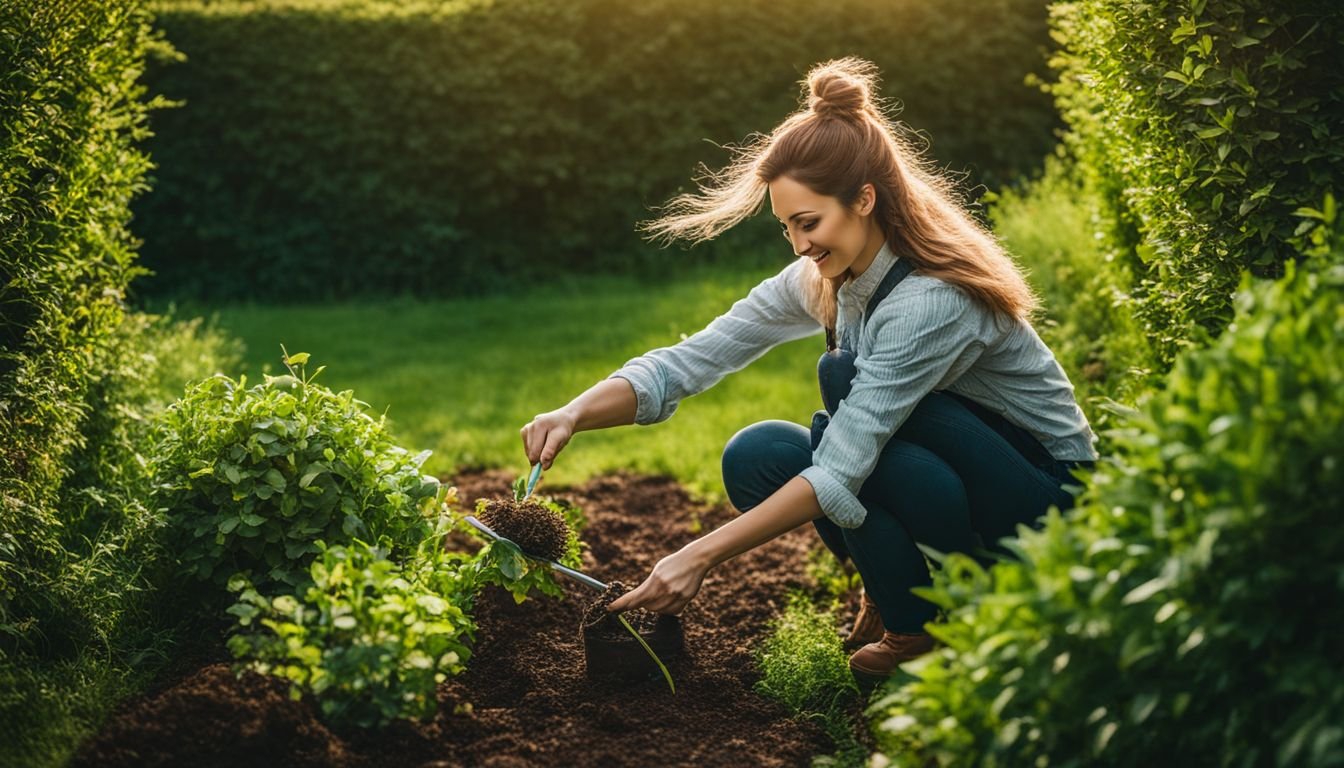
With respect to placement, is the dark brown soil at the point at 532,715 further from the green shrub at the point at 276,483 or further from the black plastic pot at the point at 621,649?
the green shrub at the point at 276,483

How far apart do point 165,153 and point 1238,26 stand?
7360mm

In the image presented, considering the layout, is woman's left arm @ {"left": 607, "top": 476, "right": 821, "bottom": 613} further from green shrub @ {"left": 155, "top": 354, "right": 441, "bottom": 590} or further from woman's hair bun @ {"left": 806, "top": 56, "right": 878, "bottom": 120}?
woman's hair bun @ {"left": 806, "top": 56, "right": 878, "bottom": 120}

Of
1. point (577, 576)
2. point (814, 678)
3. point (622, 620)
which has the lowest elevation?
point (814, 678)

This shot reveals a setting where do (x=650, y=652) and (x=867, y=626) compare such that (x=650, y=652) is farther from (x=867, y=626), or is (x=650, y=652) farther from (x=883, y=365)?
(x=883, y=365)

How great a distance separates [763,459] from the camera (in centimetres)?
335

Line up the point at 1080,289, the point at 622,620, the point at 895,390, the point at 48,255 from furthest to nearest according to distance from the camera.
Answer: the point at 1080,289 < the point at 48,255 < the point at 622,620 < the point at 895,390

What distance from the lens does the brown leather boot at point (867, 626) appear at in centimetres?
338

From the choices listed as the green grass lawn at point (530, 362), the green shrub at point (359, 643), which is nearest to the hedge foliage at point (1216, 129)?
the green shrub at point (359, 643)

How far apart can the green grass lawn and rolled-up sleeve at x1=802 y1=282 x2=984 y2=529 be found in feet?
6.49

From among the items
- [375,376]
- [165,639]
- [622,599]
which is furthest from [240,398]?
[375,376]

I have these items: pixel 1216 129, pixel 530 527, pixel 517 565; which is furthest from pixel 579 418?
pixel 1216 129

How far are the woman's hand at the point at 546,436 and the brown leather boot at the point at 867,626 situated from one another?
982 mm

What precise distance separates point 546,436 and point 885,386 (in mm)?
940

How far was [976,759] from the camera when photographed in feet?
6.98
